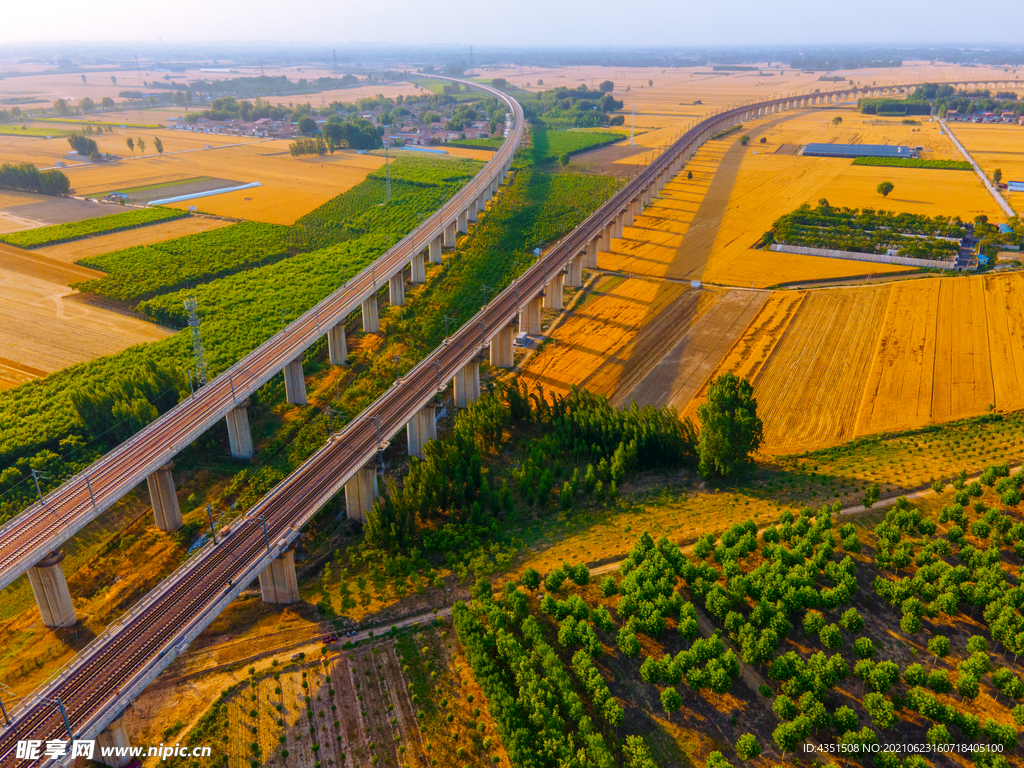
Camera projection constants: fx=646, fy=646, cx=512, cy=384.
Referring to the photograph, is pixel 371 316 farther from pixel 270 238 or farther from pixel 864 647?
pixel 864 647

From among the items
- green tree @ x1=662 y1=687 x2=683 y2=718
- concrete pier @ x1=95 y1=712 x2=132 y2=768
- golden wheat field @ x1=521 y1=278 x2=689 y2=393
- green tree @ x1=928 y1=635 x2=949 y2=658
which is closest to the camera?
concrete pier @ x1=95 y1=712 x2=132 y2=768

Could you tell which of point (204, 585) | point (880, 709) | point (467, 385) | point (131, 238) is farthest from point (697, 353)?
point (131, 238)

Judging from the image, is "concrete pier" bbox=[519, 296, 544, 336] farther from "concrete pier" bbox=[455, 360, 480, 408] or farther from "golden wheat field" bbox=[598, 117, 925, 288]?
"golden wheat field" bbox=[598, 117, 925, 288]

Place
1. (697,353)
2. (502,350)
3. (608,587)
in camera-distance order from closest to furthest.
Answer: (608,587) → (502,350) → (697,353)

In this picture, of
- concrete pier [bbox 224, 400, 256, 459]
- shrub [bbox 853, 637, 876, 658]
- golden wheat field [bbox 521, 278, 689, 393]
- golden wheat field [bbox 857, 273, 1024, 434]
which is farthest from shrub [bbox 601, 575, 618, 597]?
concrete pier [bbox 224, 400, 256, 459]

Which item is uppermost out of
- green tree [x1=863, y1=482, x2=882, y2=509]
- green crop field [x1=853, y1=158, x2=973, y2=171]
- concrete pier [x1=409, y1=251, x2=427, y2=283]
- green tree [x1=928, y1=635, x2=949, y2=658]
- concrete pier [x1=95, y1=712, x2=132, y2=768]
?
green crop field [x1=853, y1=158, x2=973, y2=171]

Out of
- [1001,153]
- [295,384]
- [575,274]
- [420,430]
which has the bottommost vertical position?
[420,430]

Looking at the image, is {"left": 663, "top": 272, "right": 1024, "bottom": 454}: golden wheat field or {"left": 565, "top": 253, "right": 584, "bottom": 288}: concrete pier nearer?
{"left": 663, "top": 272, "right": 1024, "bottom": 454}: golden wheat field

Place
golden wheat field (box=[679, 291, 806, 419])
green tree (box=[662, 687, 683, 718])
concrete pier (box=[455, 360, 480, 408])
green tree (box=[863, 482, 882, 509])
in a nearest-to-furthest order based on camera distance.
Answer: green tree (box=[662, 687, 683, 718]) → green tree (box=[863, 482, 882, 509]) → concrete pier (box=[455, 360, 480, 408]) → golden wheat field (box=[679, 291, 806, 419])
